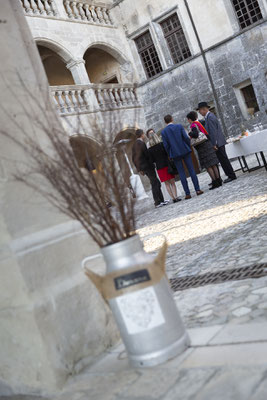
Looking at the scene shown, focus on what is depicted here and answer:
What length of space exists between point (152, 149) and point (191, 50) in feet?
32.1

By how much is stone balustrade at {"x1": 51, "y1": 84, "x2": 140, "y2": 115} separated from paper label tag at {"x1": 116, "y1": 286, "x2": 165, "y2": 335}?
1236 cm

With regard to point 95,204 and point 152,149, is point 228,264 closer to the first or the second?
point 95,204

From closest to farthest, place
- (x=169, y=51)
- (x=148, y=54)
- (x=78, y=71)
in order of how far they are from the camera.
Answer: (x=78, y=71)
(x=169, y=51)
(x=148, y=54)

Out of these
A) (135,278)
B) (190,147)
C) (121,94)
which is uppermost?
(121,94)

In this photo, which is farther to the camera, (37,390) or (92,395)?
(37,390)

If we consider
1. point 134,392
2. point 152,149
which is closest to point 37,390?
point 134,392

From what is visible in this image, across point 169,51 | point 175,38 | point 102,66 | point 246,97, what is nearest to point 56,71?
point 102,66

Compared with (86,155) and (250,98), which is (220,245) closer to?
(86,155)

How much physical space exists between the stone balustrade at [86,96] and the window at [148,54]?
1.54m

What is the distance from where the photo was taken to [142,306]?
2.20 meters

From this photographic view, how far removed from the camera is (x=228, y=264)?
149 inches

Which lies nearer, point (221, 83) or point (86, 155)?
point (86, 155)

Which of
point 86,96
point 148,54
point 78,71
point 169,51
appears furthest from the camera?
point 148,54

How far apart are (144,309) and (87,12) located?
17671 mm
